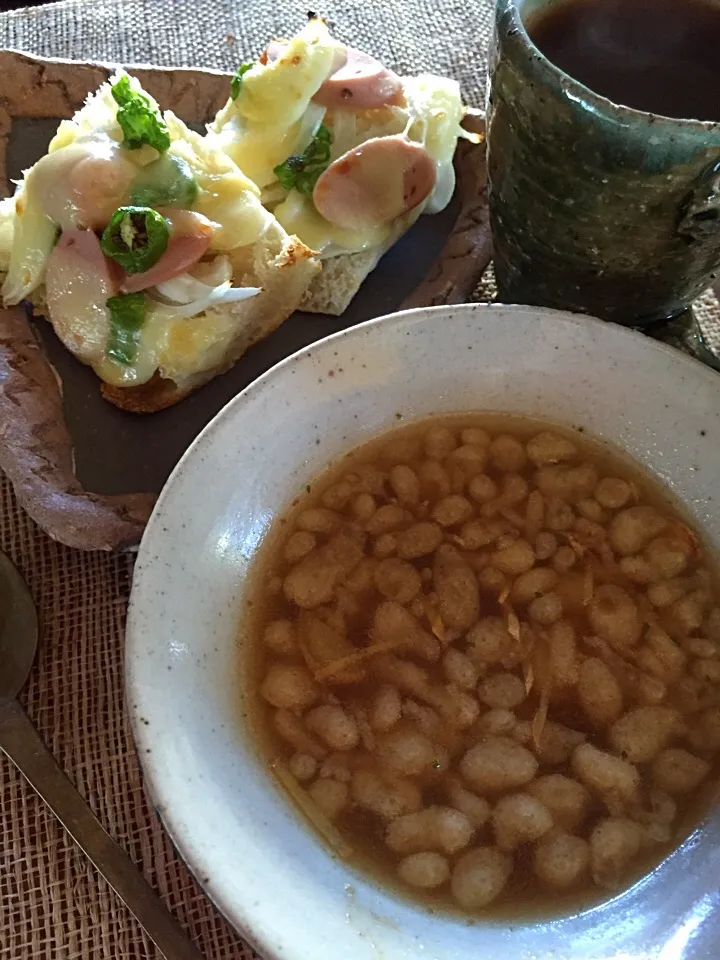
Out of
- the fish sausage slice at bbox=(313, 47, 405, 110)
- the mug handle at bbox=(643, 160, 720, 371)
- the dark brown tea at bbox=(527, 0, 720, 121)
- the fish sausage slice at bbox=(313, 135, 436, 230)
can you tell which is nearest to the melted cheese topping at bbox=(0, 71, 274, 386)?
the fish sausage slice at bbox=(313, 135, 436, 230)

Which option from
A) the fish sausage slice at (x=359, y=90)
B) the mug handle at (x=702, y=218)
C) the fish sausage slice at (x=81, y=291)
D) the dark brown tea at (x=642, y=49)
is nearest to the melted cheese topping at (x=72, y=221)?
the fish sausage slice at (x=81, y=291)

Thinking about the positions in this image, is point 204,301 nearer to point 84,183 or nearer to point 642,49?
point 84,183

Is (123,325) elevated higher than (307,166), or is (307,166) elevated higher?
(307,166)

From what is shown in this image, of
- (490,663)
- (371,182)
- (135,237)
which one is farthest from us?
(371,182)

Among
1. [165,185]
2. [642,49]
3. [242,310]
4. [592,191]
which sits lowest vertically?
[242,310]

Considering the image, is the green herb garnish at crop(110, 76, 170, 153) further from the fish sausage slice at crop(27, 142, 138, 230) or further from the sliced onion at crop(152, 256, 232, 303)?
the sliced onion at crop(152, 256, 232, 303)

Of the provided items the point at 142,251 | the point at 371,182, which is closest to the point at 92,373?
the point at 142,251
